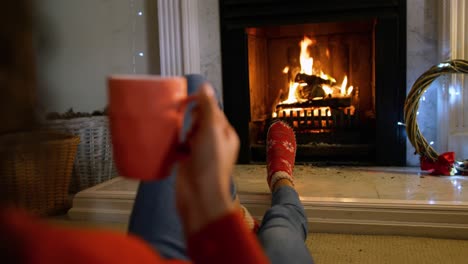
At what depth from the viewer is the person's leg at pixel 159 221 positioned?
2.55 ft

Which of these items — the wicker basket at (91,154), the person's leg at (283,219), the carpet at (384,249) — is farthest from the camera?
the wicker basket at (91,154)

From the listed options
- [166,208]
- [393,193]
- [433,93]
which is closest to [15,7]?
[166,208]

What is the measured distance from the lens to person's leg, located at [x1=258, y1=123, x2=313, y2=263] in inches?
34.6

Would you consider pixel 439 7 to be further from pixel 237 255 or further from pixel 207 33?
pixel 237 255

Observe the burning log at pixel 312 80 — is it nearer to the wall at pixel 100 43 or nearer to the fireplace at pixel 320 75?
the fireplace at pixel 320 75

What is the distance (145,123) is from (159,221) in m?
0.38

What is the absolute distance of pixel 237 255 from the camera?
458 mm

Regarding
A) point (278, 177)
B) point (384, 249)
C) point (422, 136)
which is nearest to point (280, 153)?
point (278, 177)

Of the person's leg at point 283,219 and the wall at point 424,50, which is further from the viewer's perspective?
the wall at point 424,50

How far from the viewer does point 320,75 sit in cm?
240

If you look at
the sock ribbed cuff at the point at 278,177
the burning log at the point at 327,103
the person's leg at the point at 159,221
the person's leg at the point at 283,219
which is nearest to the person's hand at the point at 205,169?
the person's leg at the point at 159,221

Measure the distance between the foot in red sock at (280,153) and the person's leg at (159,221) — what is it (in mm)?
778

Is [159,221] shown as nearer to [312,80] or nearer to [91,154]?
[91,154]

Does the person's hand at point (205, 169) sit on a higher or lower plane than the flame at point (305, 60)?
lower
